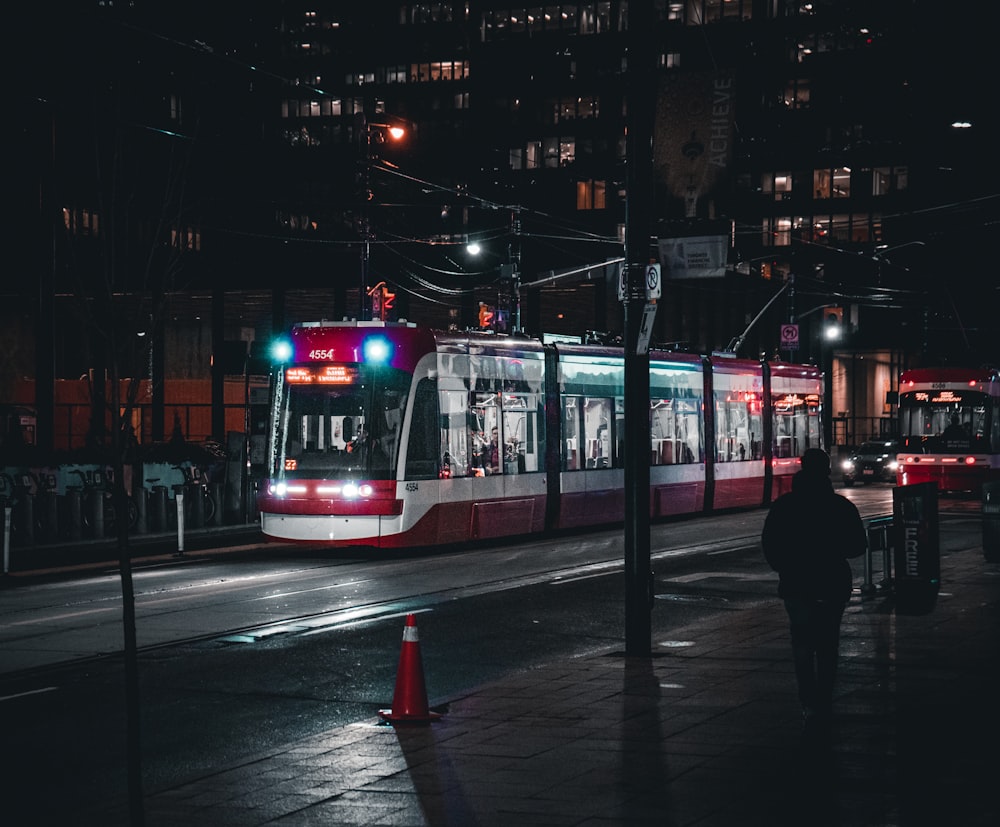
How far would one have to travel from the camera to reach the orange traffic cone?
9602 mm

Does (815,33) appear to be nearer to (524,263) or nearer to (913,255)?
(913,255)

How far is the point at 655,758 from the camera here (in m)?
8.27

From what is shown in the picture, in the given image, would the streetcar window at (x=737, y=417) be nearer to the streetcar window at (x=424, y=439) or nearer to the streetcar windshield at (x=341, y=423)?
the streetcar window at (x=424, y=439)

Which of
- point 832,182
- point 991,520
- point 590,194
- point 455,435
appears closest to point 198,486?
point 455,435

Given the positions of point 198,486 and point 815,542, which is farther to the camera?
point 198,486

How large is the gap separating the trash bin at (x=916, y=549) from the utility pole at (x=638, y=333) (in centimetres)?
374

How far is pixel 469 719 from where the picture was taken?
380 inches

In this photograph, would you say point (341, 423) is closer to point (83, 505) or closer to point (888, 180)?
point (83, 505)

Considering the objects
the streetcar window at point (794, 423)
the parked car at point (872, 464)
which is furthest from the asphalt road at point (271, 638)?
the parked car at point (872, 464)

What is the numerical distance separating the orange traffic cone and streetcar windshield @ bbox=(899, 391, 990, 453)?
3153cm

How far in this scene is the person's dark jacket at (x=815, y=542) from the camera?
29.4ft

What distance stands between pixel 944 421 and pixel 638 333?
2869cm

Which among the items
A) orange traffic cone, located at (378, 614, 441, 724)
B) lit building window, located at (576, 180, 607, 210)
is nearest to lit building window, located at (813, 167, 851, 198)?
lit building window, located at (576, 180, 607, 210)

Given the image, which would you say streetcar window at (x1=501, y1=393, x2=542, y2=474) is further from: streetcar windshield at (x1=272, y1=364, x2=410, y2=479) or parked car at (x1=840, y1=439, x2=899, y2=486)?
parked car at (x1=840, y1=439, x2=899, y2=486)
